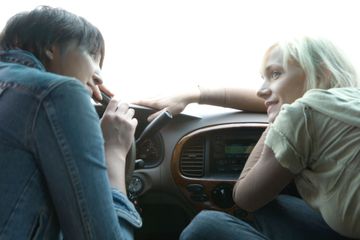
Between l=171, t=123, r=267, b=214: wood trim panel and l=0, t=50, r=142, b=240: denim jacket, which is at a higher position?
l=0, t=50, r=142, b=240: denim jacket

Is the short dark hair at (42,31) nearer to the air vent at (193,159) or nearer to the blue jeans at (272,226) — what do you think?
the blue jeans at (272,226)

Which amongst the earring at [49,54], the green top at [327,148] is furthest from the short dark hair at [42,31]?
the green top at [327,148]

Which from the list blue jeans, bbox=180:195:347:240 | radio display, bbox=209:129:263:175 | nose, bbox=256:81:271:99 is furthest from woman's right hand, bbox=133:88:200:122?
blue jeans, bbox=180:195:347:240

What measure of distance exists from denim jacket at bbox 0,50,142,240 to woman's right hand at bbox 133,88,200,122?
680 mm

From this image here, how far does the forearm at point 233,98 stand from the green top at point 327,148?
57 cm

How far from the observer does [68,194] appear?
751mm

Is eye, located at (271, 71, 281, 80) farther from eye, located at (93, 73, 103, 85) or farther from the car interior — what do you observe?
eye, located at (93, 73, 103, 85)

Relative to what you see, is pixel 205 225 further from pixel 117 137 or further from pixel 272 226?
pixel 117 137

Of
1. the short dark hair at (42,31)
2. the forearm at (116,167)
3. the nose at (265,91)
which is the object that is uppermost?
the short dark hair at (42,31)

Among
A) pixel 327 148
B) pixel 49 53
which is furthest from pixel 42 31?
pixel 327 148

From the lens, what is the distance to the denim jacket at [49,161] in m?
0.74

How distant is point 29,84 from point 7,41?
7.3 inches

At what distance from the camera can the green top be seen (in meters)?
0.92

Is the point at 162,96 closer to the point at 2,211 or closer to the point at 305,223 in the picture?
the point at 305,223
